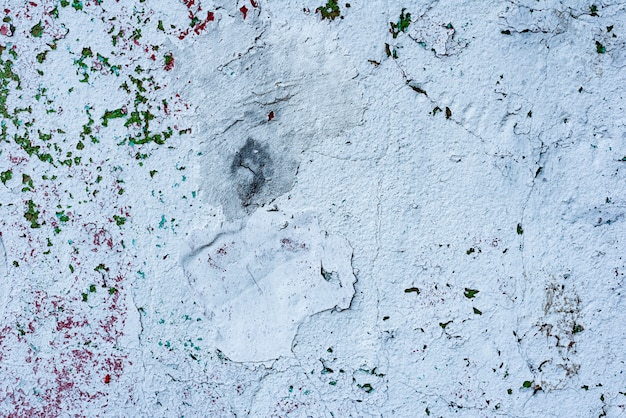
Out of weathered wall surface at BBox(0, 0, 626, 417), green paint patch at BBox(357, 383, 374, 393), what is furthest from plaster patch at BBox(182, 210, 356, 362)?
green paint patch at BBox(357, 383, 374, 393)

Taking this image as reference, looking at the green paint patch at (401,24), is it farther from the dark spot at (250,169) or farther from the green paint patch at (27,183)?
the green paint patch at (27,183)

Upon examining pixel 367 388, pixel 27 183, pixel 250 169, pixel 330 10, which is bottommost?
pixel 367 388

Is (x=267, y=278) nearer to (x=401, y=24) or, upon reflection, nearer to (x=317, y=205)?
(x=317, y=205)

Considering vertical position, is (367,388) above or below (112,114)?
below

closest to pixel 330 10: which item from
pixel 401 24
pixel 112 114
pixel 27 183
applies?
pixel 401 24

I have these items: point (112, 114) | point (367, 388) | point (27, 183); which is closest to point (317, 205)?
point (367, 388)

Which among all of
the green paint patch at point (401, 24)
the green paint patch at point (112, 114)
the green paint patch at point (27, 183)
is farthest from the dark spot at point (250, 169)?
the green paint patch at point (27, 183)

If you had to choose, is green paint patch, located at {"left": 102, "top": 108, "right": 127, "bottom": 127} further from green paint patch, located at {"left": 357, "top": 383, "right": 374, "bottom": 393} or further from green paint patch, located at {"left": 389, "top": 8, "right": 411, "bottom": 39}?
green paint patch, located at {"left": 357, "top": 383, "right": 374, "bottom": 393}
